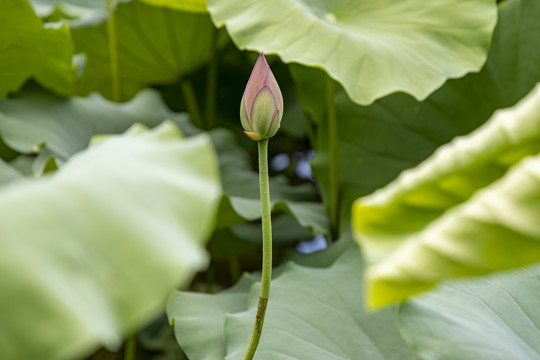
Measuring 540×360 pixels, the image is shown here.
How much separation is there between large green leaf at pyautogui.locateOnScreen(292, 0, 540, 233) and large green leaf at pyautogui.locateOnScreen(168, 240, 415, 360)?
23cm

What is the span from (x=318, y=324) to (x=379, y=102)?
45 centimetres

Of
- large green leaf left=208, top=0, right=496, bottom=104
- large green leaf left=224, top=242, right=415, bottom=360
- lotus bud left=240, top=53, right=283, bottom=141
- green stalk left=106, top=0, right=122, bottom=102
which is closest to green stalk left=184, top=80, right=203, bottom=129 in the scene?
green stalk left=106, top=0, right=122, bottom=102

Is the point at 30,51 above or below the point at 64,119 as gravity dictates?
above

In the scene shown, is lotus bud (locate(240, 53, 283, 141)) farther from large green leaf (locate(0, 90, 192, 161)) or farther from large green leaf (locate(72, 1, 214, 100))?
large green leaf (locate(72, 1, 214, 100))

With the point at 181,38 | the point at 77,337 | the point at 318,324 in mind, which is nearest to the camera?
the point at 77,337

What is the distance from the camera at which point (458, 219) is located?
0.94 feet

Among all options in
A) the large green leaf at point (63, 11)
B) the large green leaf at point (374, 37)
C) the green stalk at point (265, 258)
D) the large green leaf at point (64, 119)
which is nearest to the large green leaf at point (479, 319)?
the green stalk at point (265, 258)

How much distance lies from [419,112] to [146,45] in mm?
577

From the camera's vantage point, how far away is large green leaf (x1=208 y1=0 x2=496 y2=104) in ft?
2.45

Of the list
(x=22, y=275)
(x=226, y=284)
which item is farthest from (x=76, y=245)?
(x=226, y=284)

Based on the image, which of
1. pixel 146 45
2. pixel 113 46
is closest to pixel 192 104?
pixel 146 45

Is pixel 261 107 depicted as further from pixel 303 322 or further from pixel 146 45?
pixel 146 45

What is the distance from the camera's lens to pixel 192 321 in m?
0.73

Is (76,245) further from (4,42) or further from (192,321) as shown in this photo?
(4,42)
